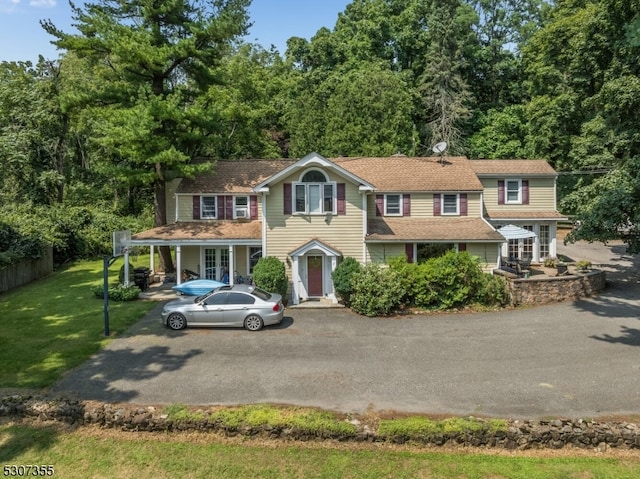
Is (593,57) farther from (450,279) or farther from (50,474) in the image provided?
(50,474)

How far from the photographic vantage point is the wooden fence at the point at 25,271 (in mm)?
21906

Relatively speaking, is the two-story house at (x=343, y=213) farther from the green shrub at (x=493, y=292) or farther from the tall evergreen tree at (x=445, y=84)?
the tall evergreen tree at (x=445, y=84)

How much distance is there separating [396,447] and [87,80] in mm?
41596

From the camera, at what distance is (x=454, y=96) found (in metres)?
42.7

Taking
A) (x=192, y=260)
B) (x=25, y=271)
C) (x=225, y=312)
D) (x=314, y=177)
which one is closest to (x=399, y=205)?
(x=314, y=177)

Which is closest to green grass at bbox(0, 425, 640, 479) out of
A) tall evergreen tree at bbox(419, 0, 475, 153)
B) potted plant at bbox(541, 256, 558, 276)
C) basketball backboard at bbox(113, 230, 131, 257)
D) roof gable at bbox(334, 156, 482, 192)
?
basketball backboard at bbox(113, 230, 131, 257)

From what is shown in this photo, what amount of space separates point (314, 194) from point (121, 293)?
10.0 m

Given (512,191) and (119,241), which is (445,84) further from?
(119,241)

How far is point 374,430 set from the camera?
8328 mm

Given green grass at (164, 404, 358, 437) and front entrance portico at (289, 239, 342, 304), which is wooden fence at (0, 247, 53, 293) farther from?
green grass at (164, 404, 358, 437)

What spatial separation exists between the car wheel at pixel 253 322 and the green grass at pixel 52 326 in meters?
4.53

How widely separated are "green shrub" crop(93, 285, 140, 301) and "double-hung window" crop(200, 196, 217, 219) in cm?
544

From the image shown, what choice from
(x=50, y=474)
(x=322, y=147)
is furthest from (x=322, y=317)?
(x=322, y=147)

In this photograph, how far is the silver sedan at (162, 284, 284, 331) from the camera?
15383 mm
